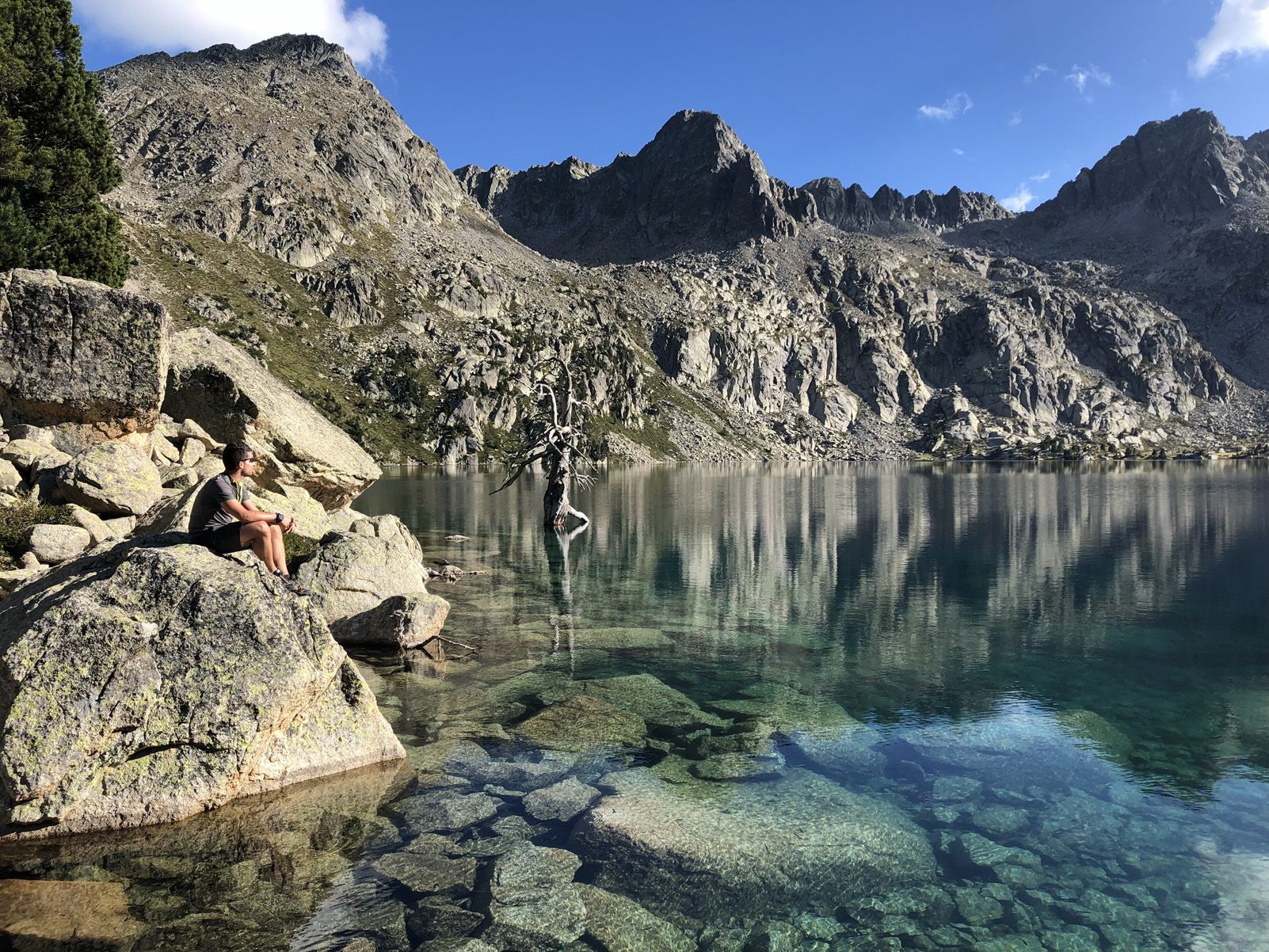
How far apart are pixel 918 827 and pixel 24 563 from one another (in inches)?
840

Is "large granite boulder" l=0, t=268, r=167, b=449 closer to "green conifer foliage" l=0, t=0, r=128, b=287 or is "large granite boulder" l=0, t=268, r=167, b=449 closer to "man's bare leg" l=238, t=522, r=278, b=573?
"green conifer foliage" l=0, t=0, r=128, b=287

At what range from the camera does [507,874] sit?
10.5 metres

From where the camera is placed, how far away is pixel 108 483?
2211 centimetres

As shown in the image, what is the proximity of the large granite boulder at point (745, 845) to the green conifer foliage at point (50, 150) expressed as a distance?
3955 cm

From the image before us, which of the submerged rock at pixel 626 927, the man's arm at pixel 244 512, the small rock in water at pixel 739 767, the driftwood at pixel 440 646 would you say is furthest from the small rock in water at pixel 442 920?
the driftwood at pixel 440 646

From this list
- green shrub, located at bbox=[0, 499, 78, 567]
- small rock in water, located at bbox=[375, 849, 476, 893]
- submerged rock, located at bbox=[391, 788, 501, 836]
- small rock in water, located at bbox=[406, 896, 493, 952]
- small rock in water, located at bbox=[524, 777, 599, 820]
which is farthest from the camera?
green shrub, located at bbox=[0, 499, 78, 567]

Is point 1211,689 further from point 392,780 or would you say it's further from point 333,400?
point 333,400

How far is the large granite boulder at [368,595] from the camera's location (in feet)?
72.5

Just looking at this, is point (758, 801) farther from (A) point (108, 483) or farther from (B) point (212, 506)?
(A) point (108, 483)

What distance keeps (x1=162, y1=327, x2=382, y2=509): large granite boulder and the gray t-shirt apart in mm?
15821

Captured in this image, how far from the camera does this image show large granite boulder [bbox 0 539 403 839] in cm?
1065

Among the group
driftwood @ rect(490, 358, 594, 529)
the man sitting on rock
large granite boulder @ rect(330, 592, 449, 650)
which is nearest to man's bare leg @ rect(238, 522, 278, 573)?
the man sitting on rock

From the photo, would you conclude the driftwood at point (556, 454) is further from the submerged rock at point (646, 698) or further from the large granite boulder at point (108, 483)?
the submerged rock at point (646, 698)

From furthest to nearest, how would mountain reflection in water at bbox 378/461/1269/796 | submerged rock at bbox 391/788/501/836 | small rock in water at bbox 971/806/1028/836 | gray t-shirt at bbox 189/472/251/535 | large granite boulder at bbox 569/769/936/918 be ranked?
mountain reflection in water at bbox 378/461/1269/796
gray t-shirt at bbox 189/472/251/535
small rock in water at bbox 971/806/1028/836
submerged rock at bbox 391/788/501/836
large granite boulder at bbox 569/769/936/918
